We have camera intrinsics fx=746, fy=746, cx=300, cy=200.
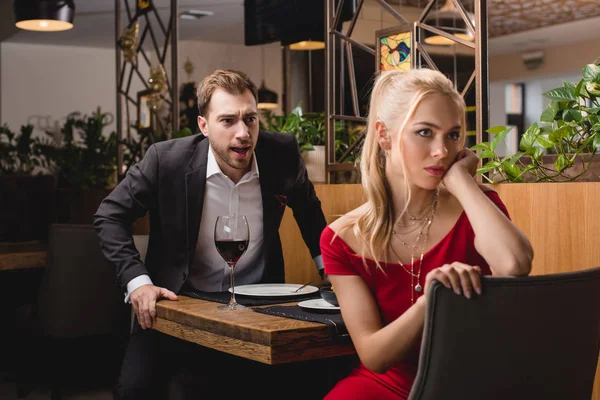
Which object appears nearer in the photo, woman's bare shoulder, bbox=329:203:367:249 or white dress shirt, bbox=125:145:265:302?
woman's bare shoulder, bbox=329:203:367:249

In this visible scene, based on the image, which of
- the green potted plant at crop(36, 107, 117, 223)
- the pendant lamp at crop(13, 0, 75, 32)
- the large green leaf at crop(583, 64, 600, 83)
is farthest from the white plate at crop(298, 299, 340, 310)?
the pendant lamp at crop(13, 0, 75, 32)

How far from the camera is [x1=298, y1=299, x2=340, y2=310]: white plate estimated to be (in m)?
1.95

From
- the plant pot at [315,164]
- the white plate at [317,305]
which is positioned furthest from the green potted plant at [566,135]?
the plant pot at [315,164]

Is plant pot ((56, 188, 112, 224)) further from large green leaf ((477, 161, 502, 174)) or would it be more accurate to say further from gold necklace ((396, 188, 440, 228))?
gold necklace ((396, 188, 440, 228))

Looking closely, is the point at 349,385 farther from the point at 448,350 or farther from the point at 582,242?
the point at 582,242

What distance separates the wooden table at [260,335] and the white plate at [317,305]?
0.11m

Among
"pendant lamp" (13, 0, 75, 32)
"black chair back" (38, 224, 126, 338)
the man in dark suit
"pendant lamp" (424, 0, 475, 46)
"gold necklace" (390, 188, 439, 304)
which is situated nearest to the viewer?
"gold necklace" (390, 188, 439, 304)

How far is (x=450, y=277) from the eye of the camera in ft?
4.04

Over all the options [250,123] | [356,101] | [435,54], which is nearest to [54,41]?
[435,54]

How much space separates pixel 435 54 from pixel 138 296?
28.2 ft

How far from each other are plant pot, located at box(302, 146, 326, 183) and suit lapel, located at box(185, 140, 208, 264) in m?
1.04

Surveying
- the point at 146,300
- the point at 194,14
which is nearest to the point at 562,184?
the point at 146,300

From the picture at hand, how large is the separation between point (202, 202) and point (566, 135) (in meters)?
1.20

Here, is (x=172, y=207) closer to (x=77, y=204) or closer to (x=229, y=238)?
(x=229, y=238)
